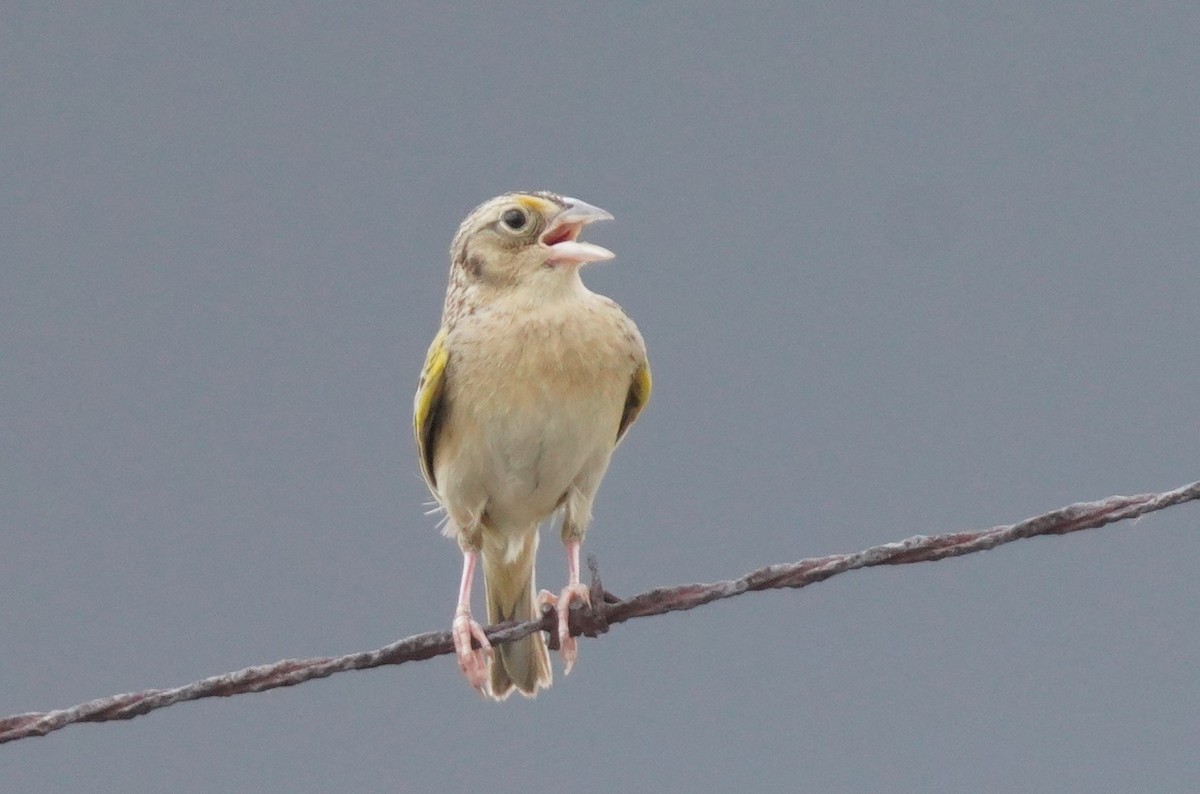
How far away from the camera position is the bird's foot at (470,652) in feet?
19.0

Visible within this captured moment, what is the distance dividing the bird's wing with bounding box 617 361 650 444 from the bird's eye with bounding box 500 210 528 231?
62 centimetres

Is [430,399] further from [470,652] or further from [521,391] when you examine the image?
[470,652]

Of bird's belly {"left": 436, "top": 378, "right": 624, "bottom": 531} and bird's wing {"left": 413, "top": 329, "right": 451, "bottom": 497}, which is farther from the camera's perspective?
bird's wing {"left": 413, "top": 329, "right": 451, "bottom": 497}

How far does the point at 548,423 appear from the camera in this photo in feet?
19.9

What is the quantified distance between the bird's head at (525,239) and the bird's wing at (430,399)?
10.8 inches

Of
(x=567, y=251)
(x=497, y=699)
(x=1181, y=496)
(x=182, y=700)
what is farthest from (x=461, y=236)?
(x=1181, y=496)

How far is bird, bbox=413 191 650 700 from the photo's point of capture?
240 inches

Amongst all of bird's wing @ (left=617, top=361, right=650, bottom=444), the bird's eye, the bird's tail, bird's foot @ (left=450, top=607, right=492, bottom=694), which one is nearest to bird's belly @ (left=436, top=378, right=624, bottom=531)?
bird's wing @ (left=617, top=361, right=650, bottom=444)

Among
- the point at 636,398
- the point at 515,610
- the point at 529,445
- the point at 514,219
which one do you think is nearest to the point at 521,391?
the point at 529,445

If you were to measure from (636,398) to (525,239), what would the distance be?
0.66m

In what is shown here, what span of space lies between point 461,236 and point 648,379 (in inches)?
32.3

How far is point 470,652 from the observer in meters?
5.88

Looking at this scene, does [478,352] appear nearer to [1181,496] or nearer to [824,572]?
[824,572]

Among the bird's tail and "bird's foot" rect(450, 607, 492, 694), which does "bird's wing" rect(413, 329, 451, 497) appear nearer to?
the bird's tail
